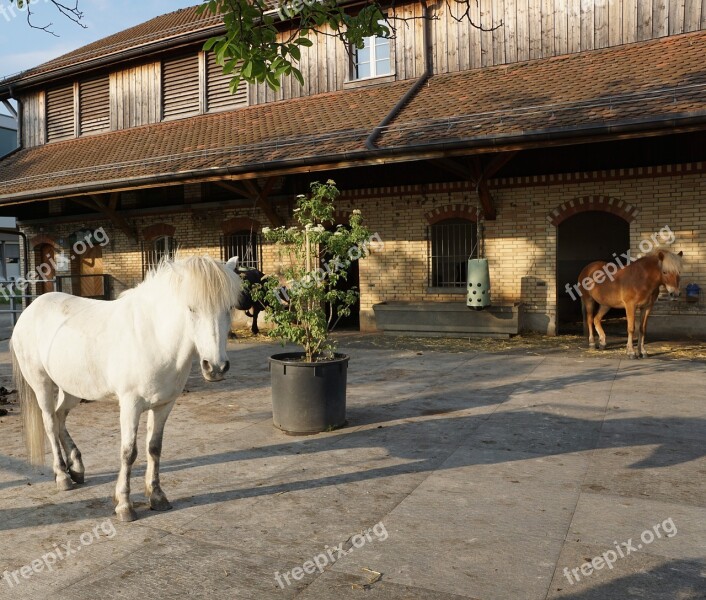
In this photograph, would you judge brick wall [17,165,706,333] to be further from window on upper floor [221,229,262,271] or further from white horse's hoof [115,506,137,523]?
white horse's hoof [115,506,137,523]

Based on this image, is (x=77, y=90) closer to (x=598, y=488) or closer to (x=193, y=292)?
(x=193, y=292)

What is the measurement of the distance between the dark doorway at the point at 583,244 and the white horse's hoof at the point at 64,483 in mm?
14315

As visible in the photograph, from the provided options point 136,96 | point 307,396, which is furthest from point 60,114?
point 307,396

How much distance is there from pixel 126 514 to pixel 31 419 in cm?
138

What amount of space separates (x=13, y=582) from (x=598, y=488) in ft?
12.1

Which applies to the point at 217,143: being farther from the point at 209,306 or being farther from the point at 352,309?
the point at 209,306

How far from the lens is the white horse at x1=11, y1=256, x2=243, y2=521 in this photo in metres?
3.46

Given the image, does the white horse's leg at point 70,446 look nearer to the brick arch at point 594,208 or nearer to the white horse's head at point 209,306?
the white horse's head at point 209,306

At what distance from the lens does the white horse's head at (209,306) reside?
11.2 ft

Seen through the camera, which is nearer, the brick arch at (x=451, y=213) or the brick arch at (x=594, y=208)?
the brick arch at (x=594, y=208)

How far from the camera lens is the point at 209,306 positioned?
3.43 metres

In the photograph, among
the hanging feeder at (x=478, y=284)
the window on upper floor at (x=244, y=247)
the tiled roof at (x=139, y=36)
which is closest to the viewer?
the hanging feeder at (x=478, y=284)

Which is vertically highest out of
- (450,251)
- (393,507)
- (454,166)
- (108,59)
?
(108,59)

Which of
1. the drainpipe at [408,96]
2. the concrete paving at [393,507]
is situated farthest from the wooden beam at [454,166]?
the concrete paving at [393,507]
